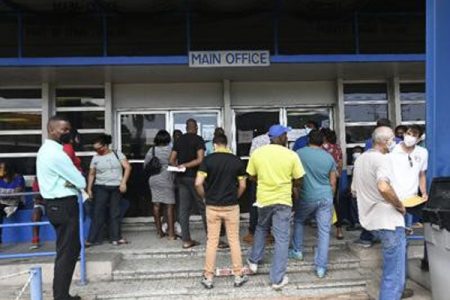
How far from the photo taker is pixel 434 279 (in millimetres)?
4523

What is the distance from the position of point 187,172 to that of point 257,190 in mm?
1409

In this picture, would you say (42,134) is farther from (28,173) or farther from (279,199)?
(279,199)

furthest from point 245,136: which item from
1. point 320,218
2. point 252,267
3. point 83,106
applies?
point 252,267

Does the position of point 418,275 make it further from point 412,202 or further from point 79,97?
point 79,97

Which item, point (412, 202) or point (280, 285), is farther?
point (280, 285)

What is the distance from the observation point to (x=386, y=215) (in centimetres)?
464

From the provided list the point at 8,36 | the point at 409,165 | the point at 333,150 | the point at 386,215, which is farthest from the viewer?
the point at 8,36

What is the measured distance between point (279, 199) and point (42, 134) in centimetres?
497

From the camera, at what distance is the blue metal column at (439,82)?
5.13m

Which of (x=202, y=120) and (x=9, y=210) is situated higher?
(x=202, y=120)

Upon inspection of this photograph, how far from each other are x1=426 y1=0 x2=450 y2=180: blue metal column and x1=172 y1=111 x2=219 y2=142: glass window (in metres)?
4.35

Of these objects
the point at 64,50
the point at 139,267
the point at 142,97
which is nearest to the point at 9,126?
the point at 64,50

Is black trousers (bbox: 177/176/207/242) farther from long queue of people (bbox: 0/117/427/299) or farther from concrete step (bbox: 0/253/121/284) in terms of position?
concrete step (bbox: 0/253/121/284)

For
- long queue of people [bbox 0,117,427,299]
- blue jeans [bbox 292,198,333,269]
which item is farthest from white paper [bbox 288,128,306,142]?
blue jeans [bbox 292,198,333,269]
